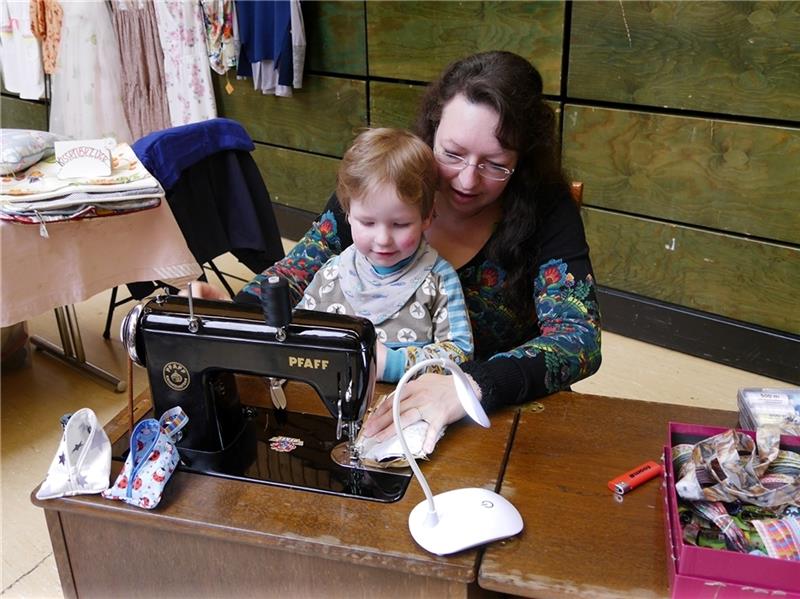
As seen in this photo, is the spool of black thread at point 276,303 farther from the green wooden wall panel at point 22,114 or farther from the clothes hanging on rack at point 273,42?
the green wooden wall panel at point 22,114

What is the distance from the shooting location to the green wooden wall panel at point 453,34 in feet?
9.41

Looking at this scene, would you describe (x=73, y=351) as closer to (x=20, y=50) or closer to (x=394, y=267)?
(x=20, y=50)

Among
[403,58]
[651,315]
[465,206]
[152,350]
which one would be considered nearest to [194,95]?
[403,58]

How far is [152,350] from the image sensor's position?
1095 mm

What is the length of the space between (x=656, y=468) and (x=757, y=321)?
1.98 m

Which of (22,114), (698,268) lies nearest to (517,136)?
(698,268)

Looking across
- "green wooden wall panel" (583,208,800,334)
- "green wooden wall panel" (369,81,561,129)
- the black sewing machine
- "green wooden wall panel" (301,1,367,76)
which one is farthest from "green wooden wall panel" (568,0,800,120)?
the black sewing machine

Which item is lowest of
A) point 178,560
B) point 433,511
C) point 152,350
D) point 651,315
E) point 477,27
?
point 651,315

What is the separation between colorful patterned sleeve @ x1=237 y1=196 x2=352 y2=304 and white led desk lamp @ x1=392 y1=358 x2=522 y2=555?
2.30ft

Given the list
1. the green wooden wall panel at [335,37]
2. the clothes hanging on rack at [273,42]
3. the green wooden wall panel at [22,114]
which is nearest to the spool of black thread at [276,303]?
the green wooden wall panel at [335,37]

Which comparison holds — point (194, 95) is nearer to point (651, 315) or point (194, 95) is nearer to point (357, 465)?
point (651, 315)

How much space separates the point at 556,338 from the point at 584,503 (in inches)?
15.0

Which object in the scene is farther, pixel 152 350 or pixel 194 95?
pixel 194 95

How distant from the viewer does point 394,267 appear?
142 centimetres
